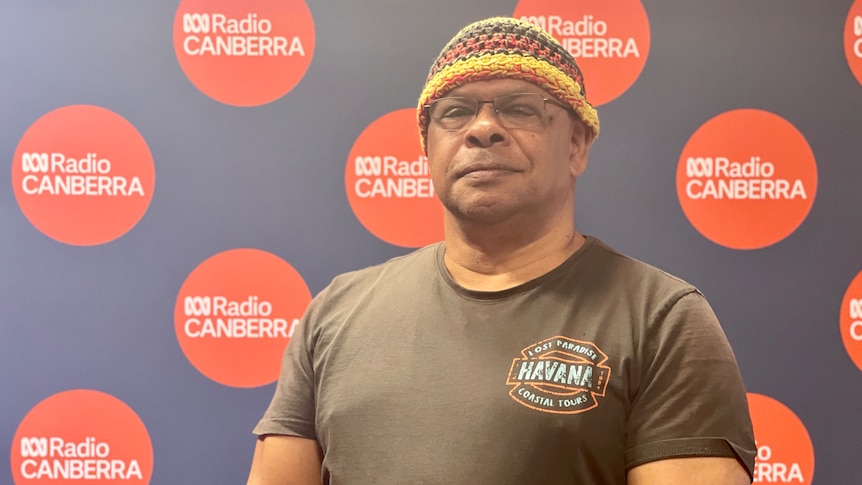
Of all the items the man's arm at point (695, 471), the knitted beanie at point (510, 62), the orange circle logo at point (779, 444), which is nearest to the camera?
the man's arm at point (695, 471)

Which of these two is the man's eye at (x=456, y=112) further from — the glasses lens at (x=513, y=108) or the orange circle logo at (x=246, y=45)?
the orange circle logo at (x=246, y=45)

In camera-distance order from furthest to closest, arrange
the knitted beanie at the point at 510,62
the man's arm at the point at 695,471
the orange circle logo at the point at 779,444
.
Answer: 1. the orange circle logo at the point at 779,444
2. the knitted beanie at the point at 510,62
3. the man's arm at the point at 695,471

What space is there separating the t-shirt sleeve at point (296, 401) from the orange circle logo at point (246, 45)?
0.65m

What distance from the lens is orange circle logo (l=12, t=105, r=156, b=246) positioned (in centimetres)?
156

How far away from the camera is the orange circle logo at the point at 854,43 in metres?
1.51

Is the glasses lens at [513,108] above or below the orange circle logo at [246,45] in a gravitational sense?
below

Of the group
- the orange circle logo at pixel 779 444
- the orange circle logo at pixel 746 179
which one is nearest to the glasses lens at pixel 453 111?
the orange circle logo at pixel 746 179

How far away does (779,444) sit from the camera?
1.49 meters

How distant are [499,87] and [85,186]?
1009mm

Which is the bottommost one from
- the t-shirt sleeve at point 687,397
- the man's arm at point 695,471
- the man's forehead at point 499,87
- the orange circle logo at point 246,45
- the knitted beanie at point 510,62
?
the man's arm at point 695,471

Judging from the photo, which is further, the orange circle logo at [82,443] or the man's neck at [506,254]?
the orange circle logo at [82,443]

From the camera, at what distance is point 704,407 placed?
93 centimetres

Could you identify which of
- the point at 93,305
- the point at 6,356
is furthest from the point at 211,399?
the point at 6,356

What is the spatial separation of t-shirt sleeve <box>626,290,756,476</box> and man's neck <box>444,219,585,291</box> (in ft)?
0.68
